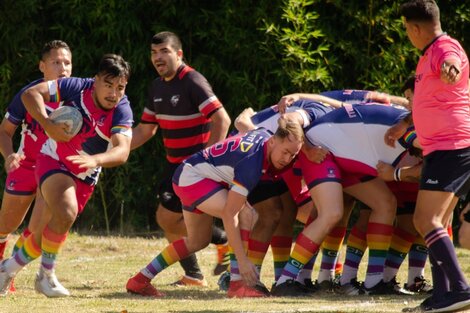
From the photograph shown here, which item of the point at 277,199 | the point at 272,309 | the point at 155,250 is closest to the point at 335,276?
the point at 277,199

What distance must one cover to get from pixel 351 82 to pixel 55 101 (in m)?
4.52

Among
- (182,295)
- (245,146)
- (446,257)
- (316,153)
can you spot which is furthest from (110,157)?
(446,257)

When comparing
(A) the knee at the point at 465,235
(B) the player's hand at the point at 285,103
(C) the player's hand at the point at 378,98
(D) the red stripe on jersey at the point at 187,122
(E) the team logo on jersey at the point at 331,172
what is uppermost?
(B) the player's hand at the point at 285,103

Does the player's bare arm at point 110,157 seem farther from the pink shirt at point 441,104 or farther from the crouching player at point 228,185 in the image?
the pink shirt at point 441,104

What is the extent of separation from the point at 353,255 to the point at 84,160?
1.98m

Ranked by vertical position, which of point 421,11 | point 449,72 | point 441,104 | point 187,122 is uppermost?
point 421,11

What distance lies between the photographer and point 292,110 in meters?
7.84

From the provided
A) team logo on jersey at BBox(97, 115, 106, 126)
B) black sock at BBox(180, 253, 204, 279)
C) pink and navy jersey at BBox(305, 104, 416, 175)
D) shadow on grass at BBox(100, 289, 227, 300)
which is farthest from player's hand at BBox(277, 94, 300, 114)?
black sock at BBox(180, 253, 204, 279)

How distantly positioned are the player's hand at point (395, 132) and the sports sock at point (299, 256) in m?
0.82

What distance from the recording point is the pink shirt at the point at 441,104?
20.7 feet

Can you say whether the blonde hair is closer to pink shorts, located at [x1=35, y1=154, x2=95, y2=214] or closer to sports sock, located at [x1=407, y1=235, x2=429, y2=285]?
sports sock, located at [x1=407, y1=235, x2=429, y2=285]

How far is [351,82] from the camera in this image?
38.1ft

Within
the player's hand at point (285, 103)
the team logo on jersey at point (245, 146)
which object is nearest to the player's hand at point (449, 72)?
the team logo on jersey at point (245, 146)

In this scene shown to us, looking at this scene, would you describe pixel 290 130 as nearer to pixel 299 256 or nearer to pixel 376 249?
pixel 299 256
